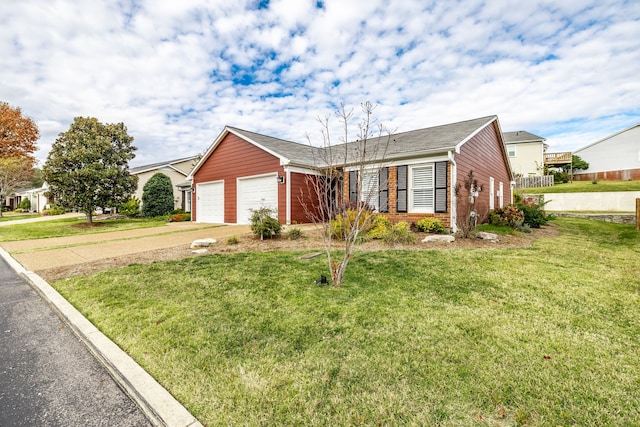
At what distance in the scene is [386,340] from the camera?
108 inches

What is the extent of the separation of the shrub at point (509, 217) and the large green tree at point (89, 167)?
62.3 ft

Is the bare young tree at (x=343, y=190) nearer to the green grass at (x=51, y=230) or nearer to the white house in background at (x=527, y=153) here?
the green grass at (x=51, y=230)

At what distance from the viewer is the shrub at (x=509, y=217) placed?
1098 cm

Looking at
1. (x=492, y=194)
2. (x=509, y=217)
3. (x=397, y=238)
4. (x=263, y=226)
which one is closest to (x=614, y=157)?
(x=492, y=194)

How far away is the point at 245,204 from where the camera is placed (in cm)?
1453

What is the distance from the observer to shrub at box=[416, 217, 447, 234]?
963 centimetres

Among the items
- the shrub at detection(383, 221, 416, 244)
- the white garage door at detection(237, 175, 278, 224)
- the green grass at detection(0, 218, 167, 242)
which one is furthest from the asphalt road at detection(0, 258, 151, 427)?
the green grass at detection(0, 218, 167, 242)

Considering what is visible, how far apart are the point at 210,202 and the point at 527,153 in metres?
33.7

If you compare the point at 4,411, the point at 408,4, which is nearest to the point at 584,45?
the point at 408,4

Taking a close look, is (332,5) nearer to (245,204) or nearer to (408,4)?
(408,4)

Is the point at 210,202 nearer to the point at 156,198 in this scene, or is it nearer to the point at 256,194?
the point at 256,194

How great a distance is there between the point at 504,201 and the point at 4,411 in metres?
20.1

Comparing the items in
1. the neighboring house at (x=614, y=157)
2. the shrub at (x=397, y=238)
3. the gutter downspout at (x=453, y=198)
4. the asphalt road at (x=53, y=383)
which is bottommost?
the asphalt road at (x=53, y=383)

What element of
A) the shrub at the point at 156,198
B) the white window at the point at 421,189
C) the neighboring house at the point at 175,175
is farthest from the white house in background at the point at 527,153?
the shrub at the point at 156,198
